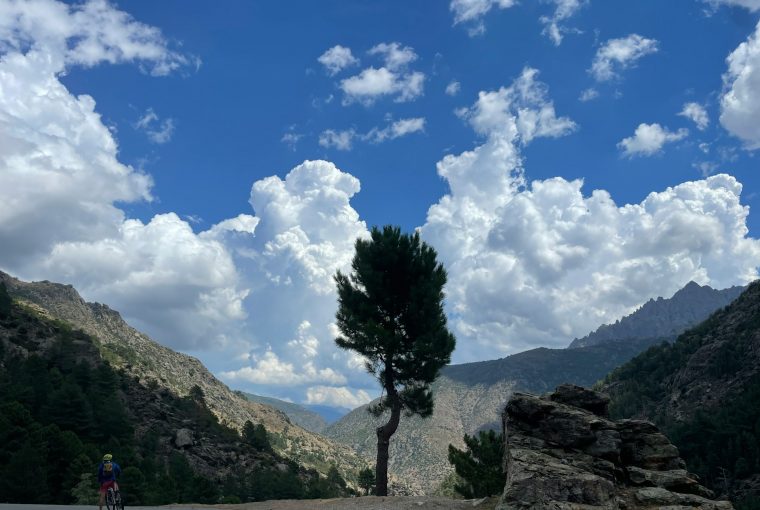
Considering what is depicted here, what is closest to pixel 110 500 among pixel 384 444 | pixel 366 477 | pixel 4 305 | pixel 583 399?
pixel 384 444

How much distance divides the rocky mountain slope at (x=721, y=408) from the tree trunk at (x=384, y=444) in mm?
98697

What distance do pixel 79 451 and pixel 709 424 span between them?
481ft

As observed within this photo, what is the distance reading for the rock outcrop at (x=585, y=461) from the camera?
55.2 ft

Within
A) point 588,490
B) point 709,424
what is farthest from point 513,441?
point 709,424

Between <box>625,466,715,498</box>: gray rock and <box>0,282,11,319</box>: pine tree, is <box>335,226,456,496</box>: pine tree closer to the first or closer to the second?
<box>625,466,715,498</box>: gray rock

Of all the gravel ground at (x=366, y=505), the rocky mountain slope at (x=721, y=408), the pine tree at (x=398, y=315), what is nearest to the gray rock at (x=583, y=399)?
the gravel ground at (x=366, y=505)

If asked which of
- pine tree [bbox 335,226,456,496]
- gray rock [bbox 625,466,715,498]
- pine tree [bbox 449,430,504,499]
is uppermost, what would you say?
pine tree [bbox 335,226,456,496]

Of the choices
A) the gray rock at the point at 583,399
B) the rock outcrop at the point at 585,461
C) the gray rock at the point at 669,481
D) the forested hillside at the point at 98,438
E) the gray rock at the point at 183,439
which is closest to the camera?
the rock outcrop at the point at 585,461

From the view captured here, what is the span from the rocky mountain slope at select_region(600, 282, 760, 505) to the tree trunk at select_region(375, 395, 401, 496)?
9870 cm

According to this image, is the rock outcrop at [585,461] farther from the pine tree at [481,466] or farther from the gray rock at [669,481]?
the pine tree at [481,466]

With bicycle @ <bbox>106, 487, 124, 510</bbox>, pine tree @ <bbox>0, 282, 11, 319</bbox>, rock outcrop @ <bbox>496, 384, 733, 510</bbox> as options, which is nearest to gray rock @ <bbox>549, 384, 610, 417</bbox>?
rock outcrop @ <bbox>496, 384, 733, 510</bbox>

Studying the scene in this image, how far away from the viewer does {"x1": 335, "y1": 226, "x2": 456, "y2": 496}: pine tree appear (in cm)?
3369

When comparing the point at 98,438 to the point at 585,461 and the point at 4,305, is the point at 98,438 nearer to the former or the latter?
the point at 4,305

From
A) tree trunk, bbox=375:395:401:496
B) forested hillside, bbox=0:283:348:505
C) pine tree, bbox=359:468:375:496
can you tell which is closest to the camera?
tree trunk, bbox=375:395:401:496
